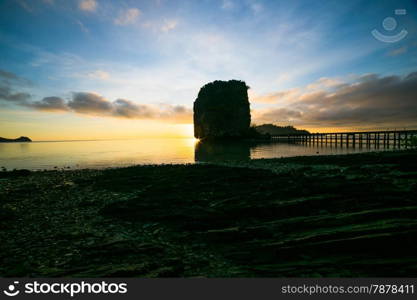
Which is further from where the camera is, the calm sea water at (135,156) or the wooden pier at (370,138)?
the wooden pier at (370,138)

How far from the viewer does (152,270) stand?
13.3 ft

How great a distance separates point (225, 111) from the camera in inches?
4486

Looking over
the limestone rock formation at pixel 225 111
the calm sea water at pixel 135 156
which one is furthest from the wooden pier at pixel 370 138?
the limestone rock formation at pixel 225 111

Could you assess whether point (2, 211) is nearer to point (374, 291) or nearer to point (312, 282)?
point (312, 282)

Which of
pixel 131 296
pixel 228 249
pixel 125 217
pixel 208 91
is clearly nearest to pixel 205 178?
pixel 125 217

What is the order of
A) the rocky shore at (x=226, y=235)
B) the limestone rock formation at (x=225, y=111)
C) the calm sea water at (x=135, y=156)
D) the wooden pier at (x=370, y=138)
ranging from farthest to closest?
the limestone rock formation at (x=225, y=111) → the wooden pier at (x=370, y=138) → the calm sea water at (x=135, y=156) → the rocky shore at (x=226, y=235)

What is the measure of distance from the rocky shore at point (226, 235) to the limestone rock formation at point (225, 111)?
4133 inches
